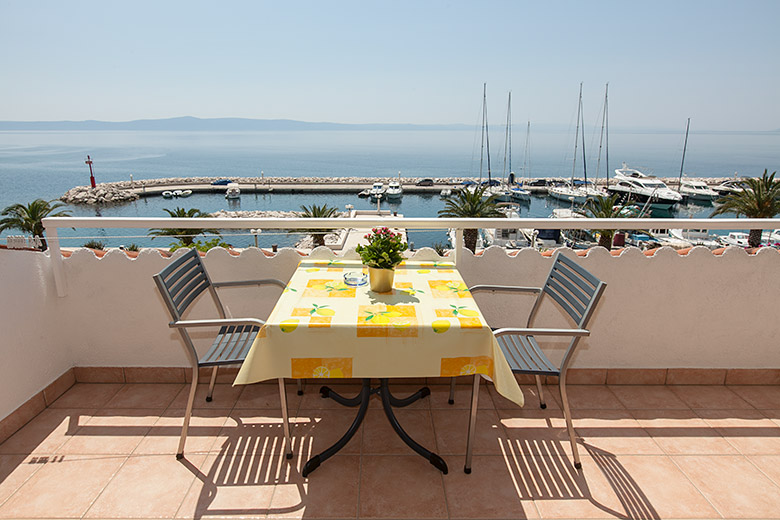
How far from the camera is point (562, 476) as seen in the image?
1922 millimetres

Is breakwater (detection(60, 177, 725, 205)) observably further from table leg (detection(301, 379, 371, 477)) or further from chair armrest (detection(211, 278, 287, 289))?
table leg (detection(301, 379, 371, 477))

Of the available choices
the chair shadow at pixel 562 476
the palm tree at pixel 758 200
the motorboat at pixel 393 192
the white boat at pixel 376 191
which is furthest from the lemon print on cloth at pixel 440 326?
the motorboat at pixel 393 192

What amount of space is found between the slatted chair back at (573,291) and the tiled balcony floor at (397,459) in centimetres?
55

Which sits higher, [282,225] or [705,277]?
[282,225]

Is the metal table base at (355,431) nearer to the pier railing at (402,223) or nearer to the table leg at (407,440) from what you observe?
the table leg at (407,440)

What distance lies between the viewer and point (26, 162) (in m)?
81.1

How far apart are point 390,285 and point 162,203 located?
5456 centimetres

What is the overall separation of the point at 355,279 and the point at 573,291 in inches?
40.3

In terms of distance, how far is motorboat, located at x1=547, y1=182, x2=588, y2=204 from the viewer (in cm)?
4338

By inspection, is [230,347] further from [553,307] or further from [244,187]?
[244,187]

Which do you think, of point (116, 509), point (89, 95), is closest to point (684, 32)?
point (116, 509)

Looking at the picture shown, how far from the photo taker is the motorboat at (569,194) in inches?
1708

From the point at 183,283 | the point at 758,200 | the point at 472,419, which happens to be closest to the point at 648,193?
the point at 758,200

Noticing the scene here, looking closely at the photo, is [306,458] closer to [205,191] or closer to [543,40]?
[205,191]
